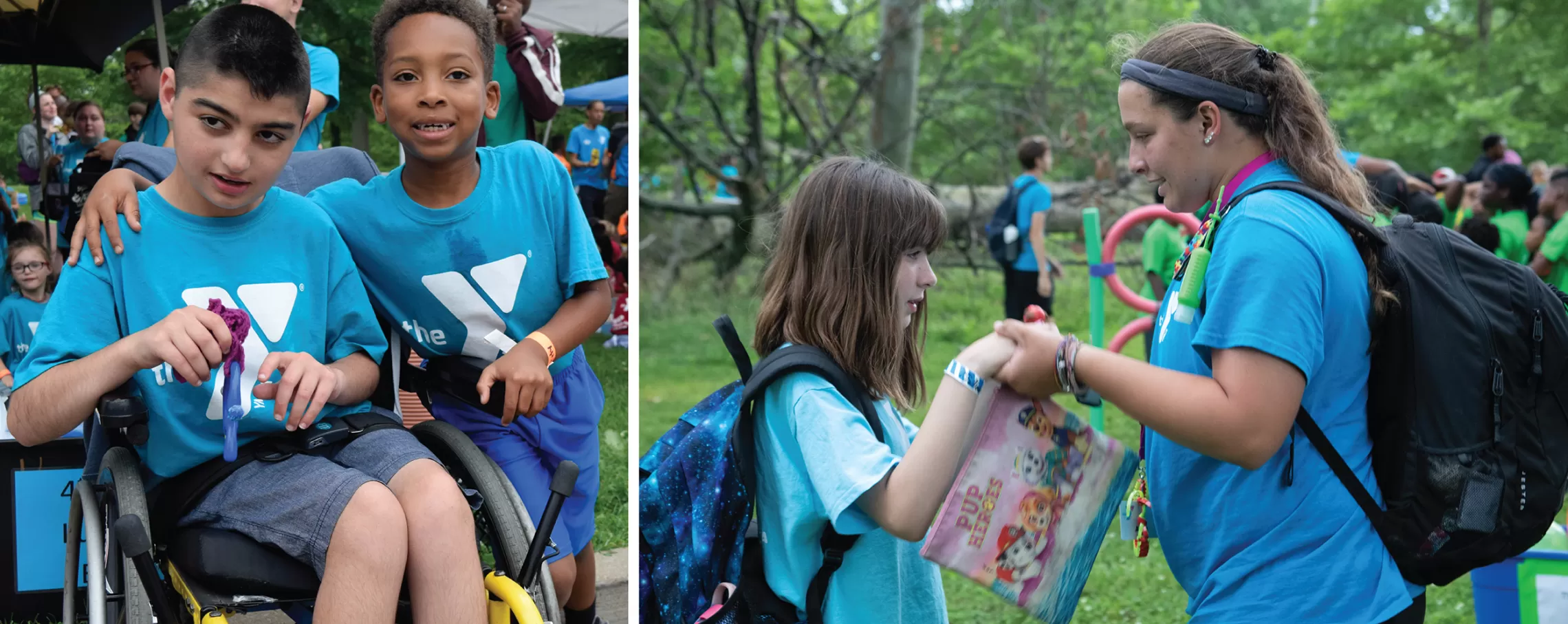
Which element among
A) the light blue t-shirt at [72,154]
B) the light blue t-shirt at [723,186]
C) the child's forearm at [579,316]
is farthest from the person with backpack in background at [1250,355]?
the light blue t-shirt at [723,186]

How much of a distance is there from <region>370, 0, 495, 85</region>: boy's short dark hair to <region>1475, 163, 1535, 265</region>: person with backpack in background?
7.15 meters

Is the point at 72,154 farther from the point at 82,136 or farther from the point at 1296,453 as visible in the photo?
the point at 1296,453

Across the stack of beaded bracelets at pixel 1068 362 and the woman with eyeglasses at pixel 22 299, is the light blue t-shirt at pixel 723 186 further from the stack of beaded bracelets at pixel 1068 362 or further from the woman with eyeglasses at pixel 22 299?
the stack of beaded bracelets at pixel 1068 362

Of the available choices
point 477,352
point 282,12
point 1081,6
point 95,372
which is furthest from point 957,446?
point 1081,6

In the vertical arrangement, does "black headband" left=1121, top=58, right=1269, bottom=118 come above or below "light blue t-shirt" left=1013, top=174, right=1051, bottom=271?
above

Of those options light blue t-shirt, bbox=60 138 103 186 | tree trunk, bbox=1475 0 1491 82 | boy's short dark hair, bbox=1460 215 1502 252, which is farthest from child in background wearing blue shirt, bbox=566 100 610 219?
tree trunk, bbox=1475 0 1491 82

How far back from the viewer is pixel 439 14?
258 centimetres

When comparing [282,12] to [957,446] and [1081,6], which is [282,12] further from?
[1081,6]

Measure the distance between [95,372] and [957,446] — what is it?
1401 mm

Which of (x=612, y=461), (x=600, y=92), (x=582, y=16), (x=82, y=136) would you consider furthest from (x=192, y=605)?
(x=600, y=92)

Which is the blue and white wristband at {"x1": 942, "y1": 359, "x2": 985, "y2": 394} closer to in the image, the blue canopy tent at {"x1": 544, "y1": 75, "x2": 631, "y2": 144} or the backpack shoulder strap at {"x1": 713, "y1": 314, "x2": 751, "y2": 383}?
the backpack shoulder strap at {"x1": 713, "y1": 314, "x2": 751, "y2": 383}

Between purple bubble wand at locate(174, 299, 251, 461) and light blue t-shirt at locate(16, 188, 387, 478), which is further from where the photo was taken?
light blue t-shirt at locate(16, 188, 387, 478)

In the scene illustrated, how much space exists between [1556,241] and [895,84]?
7354 millimetres

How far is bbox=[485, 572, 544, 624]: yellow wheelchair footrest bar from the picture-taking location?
2.11 meters
